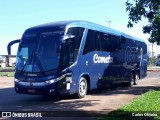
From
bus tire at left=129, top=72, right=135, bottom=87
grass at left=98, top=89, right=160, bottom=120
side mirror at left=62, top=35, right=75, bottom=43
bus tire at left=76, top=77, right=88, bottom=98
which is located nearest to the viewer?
grass at left=98, top=89, right=160, bottom=120

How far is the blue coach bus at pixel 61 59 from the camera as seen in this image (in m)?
13.9

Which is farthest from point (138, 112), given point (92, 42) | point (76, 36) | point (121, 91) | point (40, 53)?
point (121, 91)

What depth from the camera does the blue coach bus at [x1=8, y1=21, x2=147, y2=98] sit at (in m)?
13.9

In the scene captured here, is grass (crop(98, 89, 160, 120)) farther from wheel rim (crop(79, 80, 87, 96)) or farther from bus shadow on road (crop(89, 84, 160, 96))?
bus shadow on road (crop(89, 84, 160, 96))

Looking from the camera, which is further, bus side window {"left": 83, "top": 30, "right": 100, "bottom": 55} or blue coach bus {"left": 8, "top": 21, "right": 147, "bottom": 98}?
bus side window {"left": 83, "top": 30, "right": 100, "bottom": 55}

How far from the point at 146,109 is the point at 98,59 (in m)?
6.68

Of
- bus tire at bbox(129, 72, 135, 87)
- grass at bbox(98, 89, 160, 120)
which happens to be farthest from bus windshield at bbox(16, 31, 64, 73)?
bus tire at bbox(129, 72, 135, 87)

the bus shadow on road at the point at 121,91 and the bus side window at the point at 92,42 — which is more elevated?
the bus side window at the point at 92,42

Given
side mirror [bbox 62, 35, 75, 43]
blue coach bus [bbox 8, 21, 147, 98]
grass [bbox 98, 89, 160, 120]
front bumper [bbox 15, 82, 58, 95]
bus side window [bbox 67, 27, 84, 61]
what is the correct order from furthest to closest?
bus side window [bbox 67, 27, 84, 61] → side mirror [bbox 62, 35, 75, 43] → blue coach bus [bbox 8, 21, 147, 98] → front bumper [bbox 15, 82, 58, 95] → grass [bbox 98, 89, 160, 120]

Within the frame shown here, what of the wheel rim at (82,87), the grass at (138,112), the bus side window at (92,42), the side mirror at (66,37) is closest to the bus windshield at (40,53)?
the side mirror at (66,37)

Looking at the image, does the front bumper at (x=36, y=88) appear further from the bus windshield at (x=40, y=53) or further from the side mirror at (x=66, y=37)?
the side mirror at (x=66, y=37)

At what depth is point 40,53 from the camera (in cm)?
1426

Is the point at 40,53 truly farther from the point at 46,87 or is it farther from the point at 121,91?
the point at 121,91

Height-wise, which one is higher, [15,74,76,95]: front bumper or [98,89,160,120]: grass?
[15,74,76,95]: front bumper
